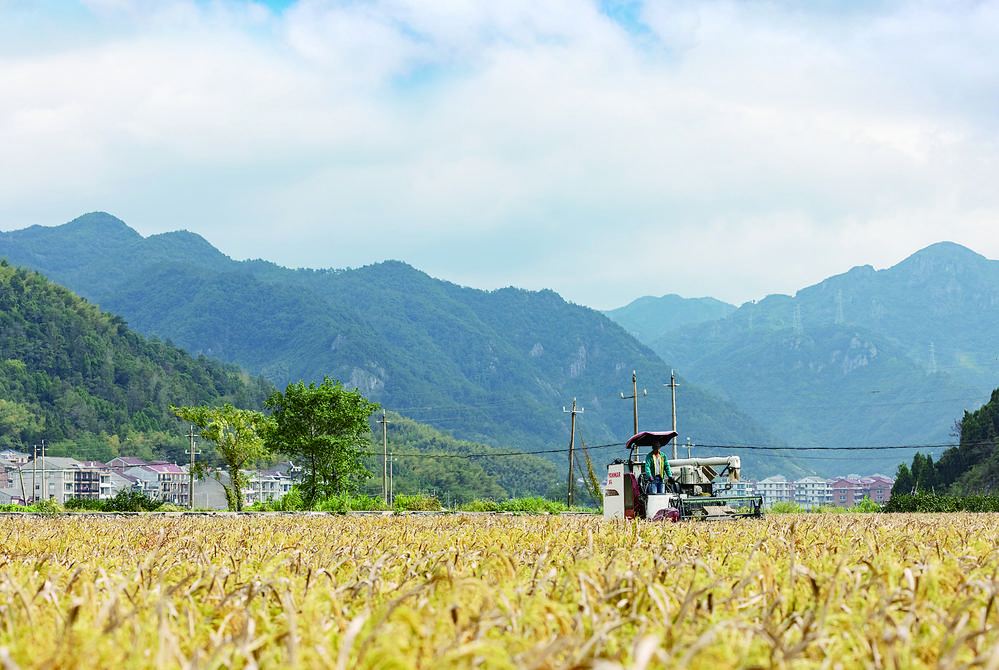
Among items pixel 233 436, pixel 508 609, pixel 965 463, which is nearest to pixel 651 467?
pixel 508 609

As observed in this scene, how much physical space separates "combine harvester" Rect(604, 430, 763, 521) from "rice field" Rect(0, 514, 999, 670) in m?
13.3

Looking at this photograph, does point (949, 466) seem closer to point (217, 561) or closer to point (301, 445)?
point (301, 445)

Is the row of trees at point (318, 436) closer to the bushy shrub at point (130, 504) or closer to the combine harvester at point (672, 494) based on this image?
the bushy shrub at point (130, 504)

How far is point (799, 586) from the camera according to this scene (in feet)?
15.8

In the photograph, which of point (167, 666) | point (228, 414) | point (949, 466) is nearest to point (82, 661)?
point (167, 666)

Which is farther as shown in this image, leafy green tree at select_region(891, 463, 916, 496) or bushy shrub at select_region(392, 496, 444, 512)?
leafy green tree at select_region(891, 463, 916, 496)

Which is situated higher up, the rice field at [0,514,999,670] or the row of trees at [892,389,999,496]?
the rice field at [0,514,999,670]

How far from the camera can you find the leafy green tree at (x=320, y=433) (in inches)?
2050

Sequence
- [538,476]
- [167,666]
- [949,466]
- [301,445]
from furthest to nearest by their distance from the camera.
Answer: [538,476] → [949,466] → [301,445] → [167,666]

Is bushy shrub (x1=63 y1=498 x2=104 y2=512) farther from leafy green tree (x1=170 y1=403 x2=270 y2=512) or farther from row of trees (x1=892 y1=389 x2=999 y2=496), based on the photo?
row of trees (x1=892 y1=389 x2=999 y2=496)

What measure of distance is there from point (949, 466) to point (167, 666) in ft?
278

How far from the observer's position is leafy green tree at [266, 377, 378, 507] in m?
52.1

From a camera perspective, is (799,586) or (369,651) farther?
(799,586)

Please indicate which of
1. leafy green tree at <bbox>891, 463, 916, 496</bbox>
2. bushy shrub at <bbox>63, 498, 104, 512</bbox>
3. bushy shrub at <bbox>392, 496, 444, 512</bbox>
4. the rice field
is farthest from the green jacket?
leafy green tree at <bbox>891, 463, 916, 496</bbox>
